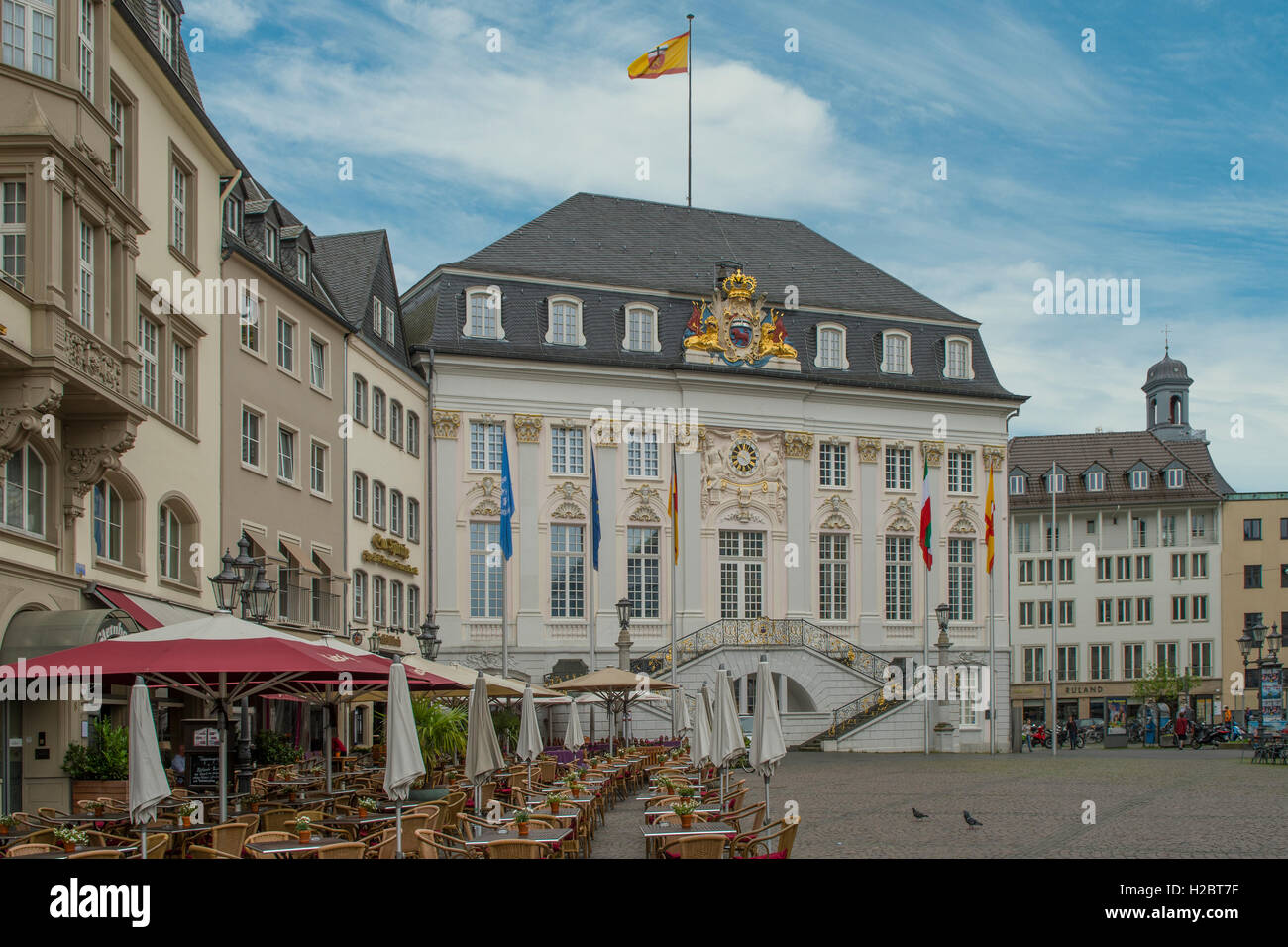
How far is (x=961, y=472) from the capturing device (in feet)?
180

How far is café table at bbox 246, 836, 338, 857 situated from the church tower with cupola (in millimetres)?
87455

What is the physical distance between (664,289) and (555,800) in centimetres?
3492

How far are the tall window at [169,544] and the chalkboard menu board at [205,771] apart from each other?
10.9 feet

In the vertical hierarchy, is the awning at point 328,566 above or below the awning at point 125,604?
above

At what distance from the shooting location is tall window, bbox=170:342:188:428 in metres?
28.0

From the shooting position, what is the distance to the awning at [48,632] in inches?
805

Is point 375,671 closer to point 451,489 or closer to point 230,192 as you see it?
point 230,192

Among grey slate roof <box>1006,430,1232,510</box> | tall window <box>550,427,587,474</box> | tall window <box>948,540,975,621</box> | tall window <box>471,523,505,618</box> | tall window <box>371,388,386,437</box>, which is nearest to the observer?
tall window <box>371,388,386,437</box>

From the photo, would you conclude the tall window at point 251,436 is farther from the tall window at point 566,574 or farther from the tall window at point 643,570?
the tall window at point 643,570

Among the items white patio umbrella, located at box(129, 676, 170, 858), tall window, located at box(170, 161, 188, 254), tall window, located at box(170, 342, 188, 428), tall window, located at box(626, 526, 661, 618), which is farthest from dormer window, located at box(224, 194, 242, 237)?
tall window, located at box(626, 526, 661, 618)

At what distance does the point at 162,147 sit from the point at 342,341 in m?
12.5

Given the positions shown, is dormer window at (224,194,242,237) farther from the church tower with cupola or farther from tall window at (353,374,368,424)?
the church tower with cupola

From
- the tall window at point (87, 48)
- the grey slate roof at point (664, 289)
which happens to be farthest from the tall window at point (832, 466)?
the tall window at point (87, 48)
